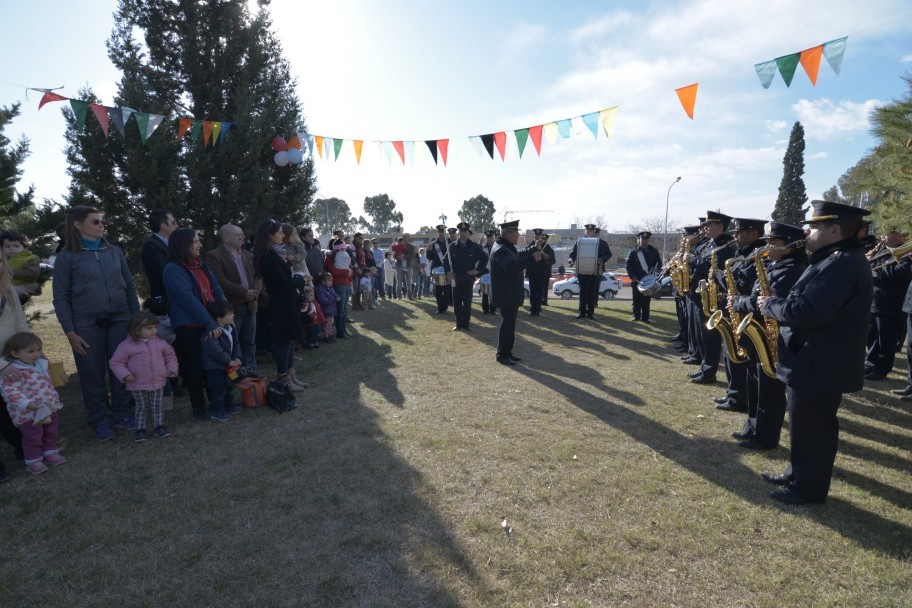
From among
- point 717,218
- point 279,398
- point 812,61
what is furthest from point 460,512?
point 812,61

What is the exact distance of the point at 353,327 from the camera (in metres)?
10.9

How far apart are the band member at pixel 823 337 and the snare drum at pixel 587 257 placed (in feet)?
26.6

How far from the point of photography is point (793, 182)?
160 ft

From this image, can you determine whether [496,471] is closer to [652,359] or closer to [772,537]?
[772,537]

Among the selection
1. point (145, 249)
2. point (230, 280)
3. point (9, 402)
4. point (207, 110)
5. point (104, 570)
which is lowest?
point (104, 570)

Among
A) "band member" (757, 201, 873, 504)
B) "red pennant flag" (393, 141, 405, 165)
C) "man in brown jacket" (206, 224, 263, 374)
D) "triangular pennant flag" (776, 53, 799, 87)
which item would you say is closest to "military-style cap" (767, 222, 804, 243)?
"band member" (757, 201, 873, 504)

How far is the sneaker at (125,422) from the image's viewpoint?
16.6ft

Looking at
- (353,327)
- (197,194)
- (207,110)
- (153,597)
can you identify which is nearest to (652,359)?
(353,327)

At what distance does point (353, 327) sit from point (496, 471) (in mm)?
7384

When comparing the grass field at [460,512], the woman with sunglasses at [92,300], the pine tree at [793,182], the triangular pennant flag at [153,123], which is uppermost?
the pine tree at [793,182]

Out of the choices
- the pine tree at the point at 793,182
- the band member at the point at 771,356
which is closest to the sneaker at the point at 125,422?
the band member at the point at 771,356

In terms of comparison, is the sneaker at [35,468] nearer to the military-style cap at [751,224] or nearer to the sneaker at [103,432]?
the sneaker at [103,432]

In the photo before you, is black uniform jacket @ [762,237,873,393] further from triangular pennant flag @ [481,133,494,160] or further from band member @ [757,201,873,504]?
triangular pennant flag @ [481,133,494,160]

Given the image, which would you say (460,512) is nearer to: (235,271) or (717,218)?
(235,271)
